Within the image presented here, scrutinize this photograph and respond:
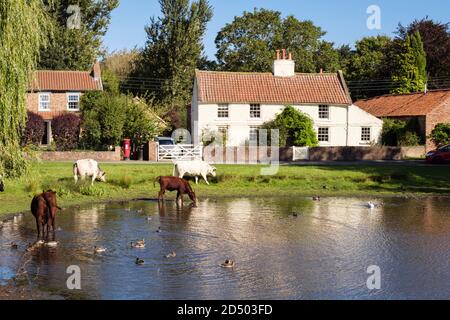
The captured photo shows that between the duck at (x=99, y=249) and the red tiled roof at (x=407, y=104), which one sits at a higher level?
the red tiled roof at (x=407, y=104)

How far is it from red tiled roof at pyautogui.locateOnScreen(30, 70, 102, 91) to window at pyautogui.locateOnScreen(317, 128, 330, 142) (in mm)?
20719

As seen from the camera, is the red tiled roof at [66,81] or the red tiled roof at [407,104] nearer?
the red tiled roof at [407,104]

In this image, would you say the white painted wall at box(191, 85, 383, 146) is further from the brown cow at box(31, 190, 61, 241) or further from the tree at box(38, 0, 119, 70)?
the brown cow at box(31, 190, 61, 241)

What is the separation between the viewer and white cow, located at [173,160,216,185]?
37.8m

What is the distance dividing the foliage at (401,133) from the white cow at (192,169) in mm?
28305

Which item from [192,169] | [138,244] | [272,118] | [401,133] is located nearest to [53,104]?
[272,118]

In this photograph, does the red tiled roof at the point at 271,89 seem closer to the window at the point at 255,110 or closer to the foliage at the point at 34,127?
the window at the point at 255,110

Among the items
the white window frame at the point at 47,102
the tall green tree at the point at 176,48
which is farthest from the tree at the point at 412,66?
→ the white window frame at the point at 47,102

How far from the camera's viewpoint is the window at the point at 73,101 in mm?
64688

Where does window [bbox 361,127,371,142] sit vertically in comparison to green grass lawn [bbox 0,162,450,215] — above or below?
above

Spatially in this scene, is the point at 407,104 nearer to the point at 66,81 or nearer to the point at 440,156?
the point at 440,156

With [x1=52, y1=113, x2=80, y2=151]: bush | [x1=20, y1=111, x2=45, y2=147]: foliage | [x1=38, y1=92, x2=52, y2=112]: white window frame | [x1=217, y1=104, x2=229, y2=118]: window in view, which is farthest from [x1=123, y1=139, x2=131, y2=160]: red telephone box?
[x1=38, y1=92, x2=52, y2=112]: white window frame

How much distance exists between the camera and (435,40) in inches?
3216

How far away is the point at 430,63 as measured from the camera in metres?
84.0
